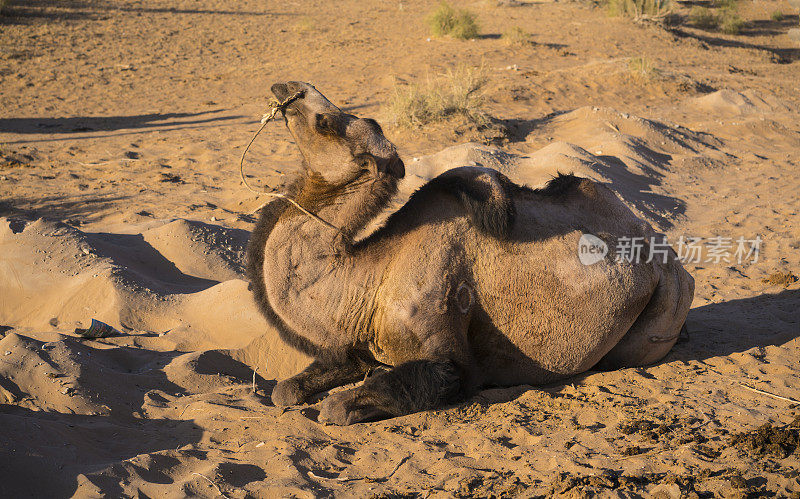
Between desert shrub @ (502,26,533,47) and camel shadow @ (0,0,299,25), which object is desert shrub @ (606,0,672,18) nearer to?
desert shrub @ (502,26,533,47)

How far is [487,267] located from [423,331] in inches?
20.5

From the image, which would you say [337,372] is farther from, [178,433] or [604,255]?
Result: [604,255]

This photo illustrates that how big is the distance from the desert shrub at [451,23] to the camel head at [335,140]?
639 inches

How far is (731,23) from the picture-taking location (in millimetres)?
23016

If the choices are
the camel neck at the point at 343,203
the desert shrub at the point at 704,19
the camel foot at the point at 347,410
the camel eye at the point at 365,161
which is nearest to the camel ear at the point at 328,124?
the camel eye at the point at 365,161

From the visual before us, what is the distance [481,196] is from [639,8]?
67.5 feet

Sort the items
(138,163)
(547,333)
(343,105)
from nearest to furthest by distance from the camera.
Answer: (547,333), (138,163), (343,105)

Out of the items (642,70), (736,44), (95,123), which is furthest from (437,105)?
(736,44)

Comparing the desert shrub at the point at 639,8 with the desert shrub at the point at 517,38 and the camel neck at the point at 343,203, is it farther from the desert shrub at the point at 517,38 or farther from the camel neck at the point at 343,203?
the camel neck at the point at 343,203

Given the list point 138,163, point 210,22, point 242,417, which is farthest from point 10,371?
point 210,22

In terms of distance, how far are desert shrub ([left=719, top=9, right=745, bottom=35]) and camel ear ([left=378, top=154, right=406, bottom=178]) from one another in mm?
23143

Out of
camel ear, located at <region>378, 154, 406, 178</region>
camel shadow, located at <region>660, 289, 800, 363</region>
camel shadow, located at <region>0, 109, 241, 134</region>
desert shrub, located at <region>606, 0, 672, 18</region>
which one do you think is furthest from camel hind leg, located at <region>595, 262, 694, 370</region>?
desert shrub, located at <region>606, 0, 672, 18</region>

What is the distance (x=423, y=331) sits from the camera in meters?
3.85

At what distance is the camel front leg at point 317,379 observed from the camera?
4.14 metres
